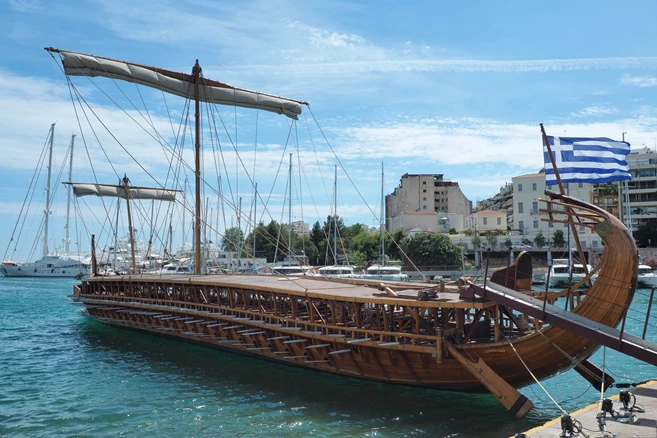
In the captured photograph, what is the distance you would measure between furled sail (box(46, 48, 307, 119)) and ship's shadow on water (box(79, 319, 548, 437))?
12644mm

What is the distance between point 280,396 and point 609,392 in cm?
908

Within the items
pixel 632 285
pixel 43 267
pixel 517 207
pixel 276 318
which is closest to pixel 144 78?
pixel 276 318

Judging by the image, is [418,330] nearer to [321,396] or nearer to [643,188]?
[321,396]

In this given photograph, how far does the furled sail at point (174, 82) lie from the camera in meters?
24.3

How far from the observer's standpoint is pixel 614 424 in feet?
30.0

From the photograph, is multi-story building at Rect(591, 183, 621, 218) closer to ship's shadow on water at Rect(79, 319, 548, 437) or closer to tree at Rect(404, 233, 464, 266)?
tree at Rect(404, 233, 464, 266)

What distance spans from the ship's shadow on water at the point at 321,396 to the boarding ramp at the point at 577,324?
8.83 feet

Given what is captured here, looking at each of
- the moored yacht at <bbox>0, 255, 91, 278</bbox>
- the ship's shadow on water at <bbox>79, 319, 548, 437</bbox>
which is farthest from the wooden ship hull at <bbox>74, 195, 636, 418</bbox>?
the moored yacht at <bbox>0, 255, 91, 278</bbox>

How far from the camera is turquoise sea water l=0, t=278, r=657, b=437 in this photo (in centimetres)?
1273

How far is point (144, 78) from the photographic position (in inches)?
1027

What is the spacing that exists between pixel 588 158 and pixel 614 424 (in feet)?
23.3

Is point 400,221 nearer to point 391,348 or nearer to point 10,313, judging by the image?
point 10,313

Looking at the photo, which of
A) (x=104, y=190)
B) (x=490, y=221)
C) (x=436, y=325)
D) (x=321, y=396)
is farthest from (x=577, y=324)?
(x=490, y=221)

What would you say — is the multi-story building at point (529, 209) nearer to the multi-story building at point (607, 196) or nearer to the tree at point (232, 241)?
the multi-story building at point (607, 196)
